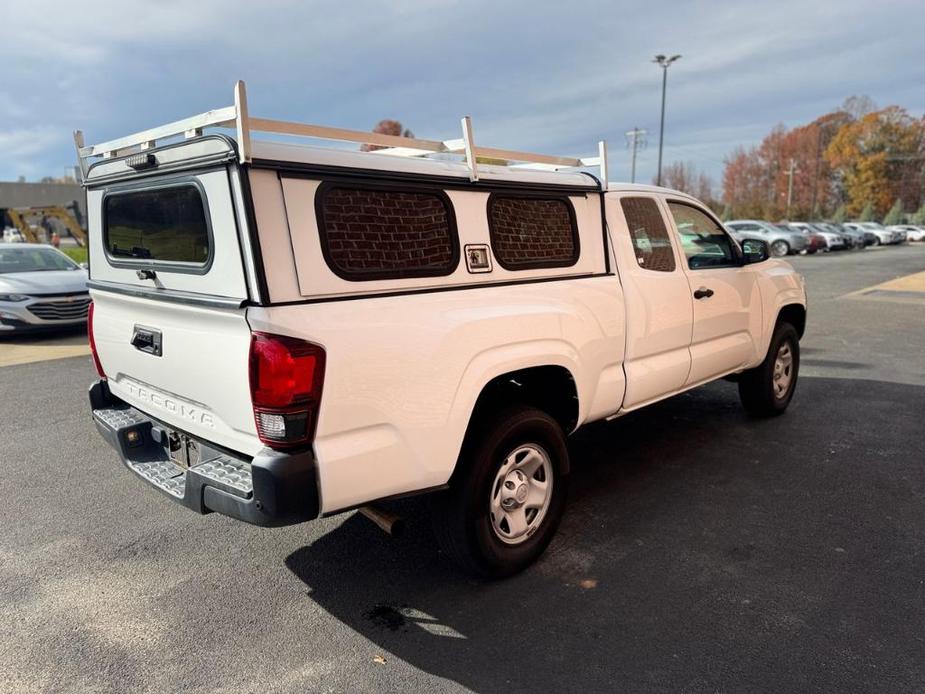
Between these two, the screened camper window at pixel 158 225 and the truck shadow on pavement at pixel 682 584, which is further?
the screened camper window at pixel 158 225

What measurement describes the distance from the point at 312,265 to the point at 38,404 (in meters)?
5.30

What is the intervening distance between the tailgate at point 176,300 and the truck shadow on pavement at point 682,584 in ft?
3.58

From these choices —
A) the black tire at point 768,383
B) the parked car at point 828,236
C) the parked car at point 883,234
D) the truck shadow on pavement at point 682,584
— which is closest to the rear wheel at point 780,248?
the parked car at point 828,236

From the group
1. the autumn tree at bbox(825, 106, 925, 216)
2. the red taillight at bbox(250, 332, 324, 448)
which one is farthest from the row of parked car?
the autumn tree at bbox(825, 106, 925, 216)

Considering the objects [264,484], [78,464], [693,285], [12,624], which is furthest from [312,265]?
[78,464]

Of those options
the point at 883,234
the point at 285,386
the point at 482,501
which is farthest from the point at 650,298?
the point at 883,234

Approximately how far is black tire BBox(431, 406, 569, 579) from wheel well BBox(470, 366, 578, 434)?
0.12m

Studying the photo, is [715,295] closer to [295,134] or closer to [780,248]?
[295,134]

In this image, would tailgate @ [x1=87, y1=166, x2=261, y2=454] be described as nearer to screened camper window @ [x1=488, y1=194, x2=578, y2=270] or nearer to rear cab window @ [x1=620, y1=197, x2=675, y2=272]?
screened camper window @ [x1=488, y1=194, x2=578, y2=270]

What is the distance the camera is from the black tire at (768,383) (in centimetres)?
554

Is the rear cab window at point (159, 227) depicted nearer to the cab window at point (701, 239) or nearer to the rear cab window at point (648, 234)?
the rear cab window at point (648, 234)

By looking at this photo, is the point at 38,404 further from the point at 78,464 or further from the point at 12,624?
the point at 12,624

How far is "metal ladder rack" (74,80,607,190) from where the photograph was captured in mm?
2418

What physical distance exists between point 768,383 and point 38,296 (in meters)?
9.89
